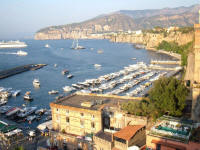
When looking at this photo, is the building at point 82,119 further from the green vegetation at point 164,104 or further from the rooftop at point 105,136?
the rooftop at point 105,136

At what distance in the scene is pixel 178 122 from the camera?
8578 millimetres

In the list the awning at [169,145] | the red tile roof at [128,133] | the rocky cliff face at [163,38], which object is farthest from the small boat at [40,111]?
the rocky cliff face at [163,38]

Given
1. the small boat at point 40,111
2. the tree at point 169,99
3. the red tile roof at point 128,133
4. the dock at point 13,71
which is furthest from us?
the dock at point 13,71

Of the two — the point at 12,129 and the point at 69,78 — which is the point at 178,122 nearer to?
the point at 12,129

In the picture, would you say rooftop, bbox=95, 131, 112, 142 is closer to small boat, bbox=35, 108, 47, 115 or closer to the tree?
the tree

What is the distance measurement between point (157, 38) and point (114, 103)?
243 feet

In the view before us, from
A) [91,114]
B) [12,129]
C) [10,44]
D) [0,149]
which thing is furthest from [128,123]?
[10,44]

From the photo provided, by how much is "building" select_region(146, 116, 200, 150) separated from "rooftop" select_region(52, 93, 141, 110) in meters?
4.27

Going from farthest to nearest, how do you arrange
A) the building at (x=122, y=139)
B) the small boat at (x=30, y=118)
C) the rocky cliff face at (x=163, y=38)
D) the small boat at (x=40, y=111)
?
the rocky cliff face at (x=163, y=38) < the small boat at (x=40, y=111) < the small boat at (x=30, y=118) < the building at (x=122, y=139)

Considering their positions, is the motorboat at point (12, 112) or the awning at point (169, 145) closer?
the awning at point (169, 145)

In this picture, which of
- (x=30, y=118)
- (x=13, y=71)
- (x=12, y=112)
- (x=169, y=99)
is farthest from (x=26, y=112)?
(x=13, y=71)

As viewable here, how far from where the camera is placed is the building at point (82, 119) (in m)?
11.2

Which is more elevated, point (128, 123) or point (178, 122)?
point (178, 122)

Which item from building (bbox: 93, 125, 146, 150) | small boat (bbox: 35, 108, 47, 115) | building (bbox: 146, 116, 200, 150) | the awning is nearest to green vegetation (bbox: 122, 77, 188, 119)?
building (bbox: 93, 125, 146, 150)
